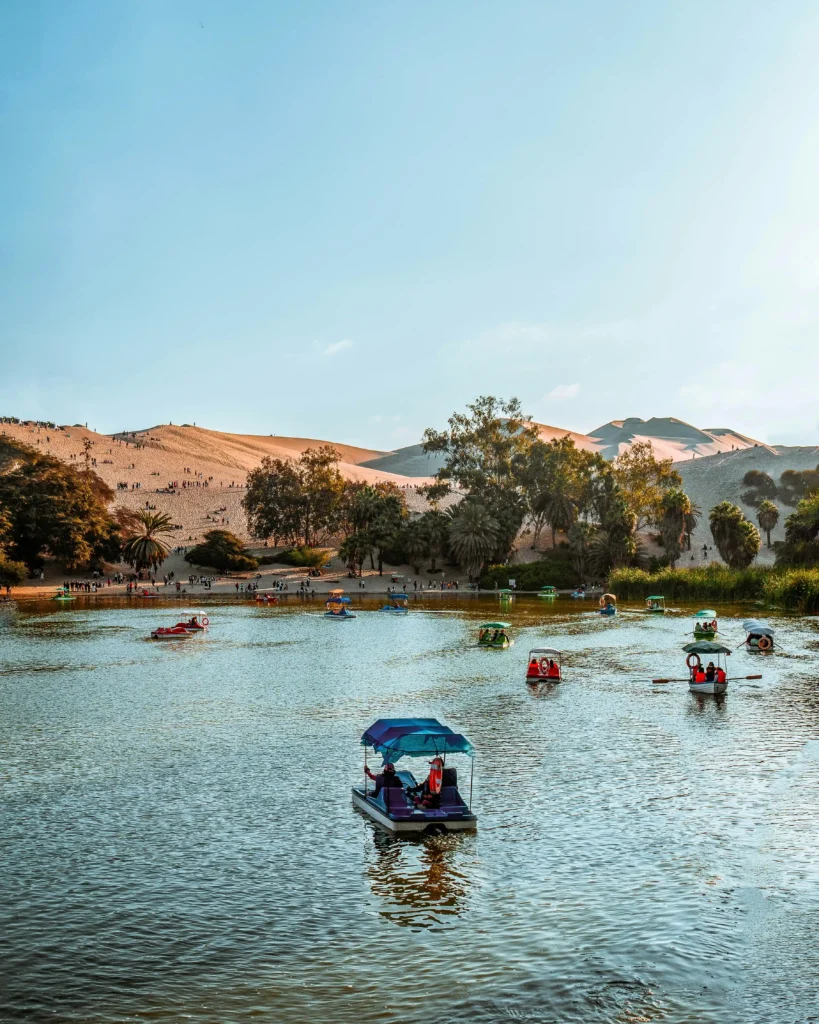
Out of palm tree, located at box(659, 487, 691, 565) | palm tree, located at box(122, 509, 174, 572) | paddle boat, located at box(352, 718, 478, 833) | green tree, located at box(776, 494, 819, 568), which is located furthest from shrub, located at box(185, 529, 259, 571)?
paddle boat, located at box(352, 718, 478, 833)

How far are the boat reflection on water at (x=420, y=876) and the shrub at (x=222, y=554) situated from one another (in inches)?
4217

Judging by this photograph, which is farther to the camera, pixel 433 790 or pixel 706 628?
pixel 706 628

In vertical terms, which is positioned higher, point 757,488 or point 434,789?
point 757,488

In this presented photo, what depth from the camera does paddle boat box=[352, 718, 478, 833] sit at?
21.5m

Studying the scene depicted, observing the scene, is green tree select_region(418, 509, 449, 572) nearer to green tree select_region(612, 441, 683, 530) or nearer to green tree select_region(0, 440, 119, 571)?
green tree select_region(612, 441, 683, 530)

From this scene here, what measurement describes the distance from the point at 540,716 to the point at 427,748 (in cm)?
1544

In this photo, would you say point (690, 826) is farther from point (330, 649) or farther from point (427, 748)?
point (330, 649)

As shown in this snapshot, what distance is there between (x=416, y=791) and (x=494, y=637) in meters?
39.4

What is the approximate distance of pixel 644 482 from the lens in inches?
5344

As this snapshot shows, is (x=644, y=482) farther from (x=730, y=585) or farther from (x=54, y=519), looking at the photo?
(x=54, y=519)

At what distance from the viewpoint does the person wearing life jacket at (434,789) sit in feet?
72.1

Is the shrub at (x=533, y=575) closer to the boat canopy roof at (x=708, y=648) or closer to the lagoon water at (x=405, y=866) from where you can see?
the boat canopy roof at (x=708, y=648)

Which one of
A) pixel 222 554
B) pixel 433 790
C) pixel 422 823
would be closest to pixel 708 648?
pixel 433 790

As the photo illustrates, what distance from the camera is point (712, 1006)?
45.4ft
